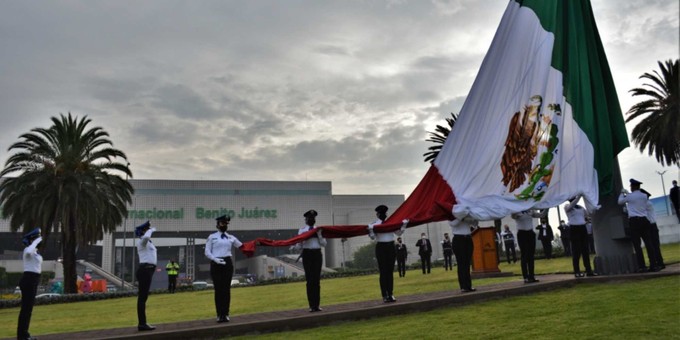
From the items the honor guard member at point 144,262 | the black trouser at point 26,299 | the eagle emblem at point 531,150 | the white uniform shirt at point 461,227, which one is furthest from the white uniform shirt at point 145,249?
the eagle emblem at point 531,150

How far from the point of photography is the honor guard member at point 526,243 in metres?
11.8

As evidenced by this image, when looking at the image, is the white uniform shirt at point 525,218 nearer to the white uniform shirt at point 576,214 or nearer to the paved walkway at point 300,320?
the white uniform shirt at point 576,214

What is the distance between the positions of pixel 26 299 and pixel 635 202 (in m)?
12.5

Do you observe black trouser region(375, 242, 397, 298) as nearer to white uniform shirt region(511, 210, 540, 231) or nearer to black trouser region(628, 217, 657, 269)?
white uniform shirt region(511, 210, 540, 231)

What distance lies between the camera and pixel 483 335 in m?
6.68

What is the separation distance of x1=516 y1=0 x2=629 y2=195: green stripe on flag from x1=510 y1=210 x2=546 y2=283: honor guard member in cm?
172

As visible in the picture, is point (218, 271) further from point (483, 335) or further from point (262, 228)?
point (262, 228)

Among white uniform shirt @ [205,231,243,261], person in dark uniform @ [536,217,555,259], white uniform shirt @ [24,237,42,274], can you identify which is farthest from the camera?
person in dark uniform @ [536,217,555,259]

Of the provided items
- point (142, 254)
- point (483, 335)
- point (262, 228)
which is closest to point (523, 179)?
point (483, 335)

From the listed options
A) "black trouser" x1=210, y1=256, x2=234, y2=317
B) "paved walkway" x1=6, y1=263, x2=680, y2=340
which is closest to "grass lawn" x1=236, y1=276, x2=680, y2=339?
"paved walkway" x1=6, y1=263, x2=680, y2=340

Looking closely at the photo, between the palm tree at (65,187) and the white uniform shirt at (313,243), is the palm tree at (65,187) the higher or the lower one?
the higher one

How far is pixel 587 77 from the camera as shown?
11.6 metres

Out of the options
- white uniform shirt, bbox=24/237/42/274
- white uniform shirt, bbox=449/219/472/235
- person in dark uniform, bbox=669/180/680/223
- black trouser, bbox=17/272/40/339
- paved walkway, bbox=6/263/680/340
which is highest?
person in dark uniform, bbox=669/180/680/223

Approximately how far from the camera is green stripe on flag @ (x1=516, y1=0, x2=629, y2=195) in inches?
446
